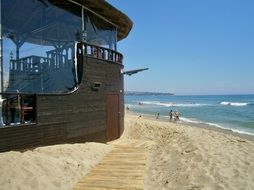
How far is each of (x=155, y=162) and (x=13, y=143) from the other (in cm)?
397

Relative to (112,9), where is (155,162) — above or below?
below

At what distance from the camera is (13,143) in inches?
325

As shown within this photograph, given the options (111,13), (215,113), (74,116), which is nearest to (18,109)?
(74,116)

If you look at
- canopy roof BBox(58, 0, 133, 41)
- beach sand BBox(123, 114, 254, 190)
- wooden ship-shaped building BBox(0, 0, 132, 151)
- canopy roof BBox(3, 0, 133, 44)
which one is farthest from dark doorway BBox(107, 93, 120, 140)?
canopy roof BBox(58, 0, 133, 41)

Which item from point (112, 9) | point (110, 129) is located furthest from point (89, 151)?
point (112, 9)

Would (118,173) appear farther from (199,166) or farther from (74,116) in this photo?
(74,116)

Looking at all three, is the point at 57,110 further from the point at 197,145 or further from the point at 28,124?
the point at 197,145

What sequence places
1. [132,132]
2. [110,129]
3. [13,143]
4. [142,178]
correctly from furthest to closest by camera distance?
[132,132] < [110,129] < [13,143] < [142,178]

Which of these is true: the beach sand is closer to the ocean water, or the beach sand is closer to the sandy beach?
the sandy beach

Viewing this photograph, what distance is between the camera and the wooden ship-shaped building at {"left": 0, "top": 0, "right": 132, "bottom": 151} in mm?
8875

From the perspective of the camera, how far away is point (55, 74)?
10.8 m

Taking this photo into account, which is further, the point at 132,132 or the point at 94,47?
the point at 132,132

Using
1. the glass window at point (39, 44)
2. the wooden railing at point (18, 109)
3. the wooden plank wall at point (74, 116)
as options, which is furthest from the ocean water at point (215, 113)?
the wooden railing at point (18, 109)

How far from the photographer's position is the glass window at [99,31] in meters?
11.8
